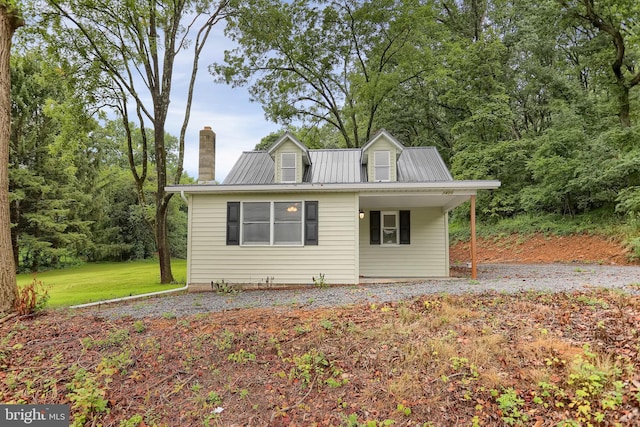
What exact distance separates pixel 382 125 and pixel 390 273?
1322cm

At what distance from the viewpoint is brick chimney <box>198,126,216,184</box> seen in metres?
12.5

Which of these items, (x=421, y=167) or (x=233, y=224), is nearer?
(x=233, y=224)

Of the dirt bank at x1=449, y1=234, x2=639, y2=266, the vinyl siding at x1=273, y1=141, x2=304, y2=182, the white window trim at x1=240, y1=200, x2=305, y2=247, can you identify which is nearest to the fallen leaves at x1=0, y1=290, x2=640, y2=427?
the white window trim at x1=240, y1=200, x2=305, y2=247

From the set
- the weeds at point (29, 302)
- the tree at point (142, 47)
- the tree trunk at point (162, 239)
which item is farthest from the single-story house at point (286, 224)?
the weeds at point (29, 302)

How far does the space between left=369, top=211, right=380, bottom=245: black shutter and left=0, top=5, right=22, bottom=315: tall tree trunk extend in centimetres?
892

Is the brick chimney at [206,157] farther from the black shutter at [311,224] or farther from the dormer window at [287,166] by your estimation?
the black shutter at [311,224]

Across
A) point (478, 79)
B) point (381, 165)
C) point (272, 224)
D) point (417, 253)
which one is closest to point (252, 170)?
point (272, 224)

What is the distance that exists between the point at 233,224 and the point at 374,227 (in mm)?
4623

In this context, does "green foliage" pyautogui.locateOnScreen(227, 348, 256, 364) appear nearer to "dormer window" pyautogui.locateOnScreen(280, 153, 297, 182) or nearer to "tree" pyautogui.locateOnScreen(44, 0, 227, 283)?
"dormer window" pyautogui.locateOnScreen(280, 153, 297, 182)

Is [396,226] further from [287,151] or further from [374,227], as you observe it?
[287,151]

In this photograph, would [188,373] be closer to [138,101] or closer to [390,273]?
[390,273]

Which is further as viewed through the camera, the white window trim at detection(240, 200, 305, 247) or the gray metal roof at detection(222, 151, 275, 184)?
the gray metal roof at detection(222, 151, 275, 184)

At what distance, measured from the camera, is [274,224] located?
9.73m

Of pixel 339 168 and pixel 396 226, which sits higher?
pixel 339 168
